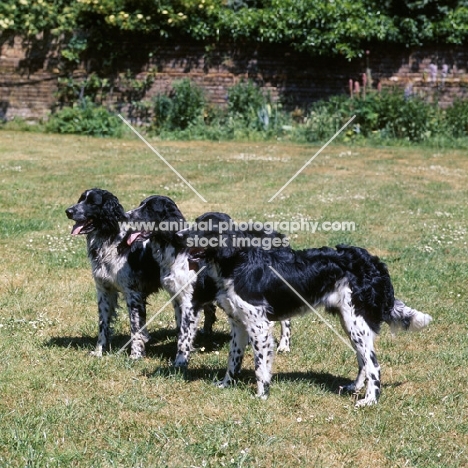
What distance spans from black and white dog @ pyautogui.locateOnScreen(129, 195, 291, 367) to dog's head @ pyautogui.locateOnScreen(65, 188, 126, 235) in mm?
269

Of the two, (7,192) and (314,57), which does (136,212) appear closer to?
(7,192)

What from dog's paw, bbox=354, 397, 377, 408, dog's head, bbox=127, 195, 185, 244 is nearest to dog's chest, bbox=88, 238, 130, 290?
dog's head, bbox=127, 195, 185, 244

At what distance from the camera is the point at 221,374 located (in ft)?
19.7

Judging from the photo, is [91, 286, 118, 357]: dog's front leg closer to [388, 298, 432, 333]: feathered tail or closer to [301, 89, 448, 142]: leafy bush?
[388, 298, 432, 333]: feathered tail

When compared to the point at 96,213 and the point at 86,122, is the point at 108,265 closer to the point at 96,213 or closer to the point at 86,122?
the point at 96,213

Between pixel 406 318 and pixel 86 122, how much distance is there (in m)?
15.6

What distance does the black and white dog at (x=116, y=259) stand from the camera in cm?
630

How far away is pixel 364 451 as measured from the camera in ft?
15.2

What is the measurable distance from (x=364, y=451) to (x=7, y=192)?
9.77 meters

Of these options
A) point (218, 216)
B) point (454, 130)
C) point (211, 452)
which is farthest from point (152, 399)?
point (454, 130)

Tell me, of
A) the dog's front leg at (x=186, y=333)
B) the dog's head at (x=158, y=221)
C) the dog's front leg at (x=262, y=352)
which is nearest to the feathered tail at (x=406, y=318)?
the dog's front leg at (x=262, y=352)

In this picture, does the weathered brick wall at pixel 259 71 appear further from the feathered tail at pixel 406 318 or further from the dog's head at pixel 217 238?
the dog's head at pixel 217 238

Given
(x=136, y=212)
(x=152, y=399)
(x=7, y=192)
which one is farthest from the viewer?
(x=7, y=192)

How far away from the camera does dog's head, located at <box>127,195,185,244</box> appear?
19.9 ft
